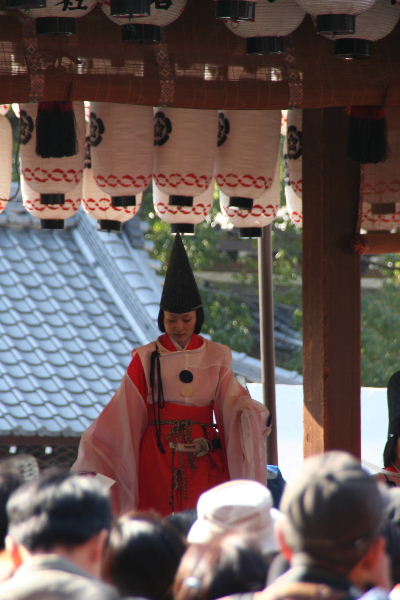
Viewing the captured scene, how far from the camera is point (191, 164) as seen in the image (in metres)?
4.47

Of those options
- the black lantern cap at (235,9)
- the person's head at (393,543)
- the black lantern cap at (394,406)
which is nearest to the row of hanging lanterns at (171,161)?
the black lantern cap at (394,406)

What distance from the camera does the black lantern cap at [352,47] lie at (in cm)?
363

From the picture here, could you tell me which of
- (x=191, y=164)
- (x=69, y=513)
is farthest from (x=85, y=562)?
(x=191, y=164)

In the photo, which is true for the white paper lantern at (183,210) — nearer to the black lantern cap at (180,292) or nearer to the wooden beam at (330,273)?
the black lantern cap at (180,292)

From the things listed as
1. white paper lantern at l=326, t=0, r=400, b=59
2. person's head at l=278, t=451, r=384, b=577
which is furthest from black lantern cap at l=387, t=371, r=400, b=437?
person's head at l=278, t=451, r=384, b=577

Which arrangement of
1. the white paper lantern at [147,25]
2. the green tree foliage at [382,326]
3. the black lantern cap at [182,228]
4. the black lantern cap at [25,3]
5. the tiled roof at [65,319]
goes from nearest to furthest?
1. the black lantern cap at [25,3]
2. the white paper lantern at [147,25]
3. the black lantern cap at [182,228]
4. the tiled roof at [65,319]
5. the green tree foliage at [382,326]

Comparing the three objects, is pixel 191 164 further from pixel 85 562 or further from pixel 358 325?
pixel 85 562

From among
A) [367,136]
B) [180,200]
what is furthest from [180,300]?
[367,136]

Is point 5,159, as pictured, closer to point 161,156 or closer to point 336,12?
point 161,156

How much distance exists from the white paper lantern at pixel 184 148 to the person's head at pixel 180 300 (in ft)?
0.93

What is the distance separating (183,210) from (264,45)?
1277 millimetres

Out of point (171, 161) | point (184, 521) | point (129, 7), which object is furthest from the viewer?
point (171, 161)

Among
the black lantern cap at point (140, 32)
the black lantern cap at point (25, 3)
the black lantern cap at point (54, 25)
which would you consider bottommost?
the black lantern cap at point (140, 32)

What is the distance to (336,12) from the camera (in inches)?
131
